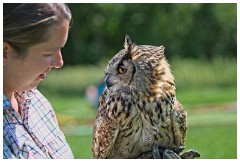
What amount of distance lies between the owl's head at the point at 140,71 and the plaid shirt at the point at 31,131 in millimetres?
322

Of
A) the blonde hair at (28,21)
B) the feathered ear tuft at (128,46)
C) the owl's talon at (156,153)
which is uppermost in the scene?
the blonde hair at (28,21)

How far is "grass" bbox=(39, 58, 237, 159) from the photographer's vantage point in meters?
6.73

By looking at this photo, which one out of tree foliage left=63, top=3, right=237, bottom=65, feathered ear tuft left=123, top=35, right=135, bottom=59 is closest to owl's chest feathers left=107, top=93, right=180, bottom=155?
feathered ear tuft left=123, top=35, right=135, bottom=59

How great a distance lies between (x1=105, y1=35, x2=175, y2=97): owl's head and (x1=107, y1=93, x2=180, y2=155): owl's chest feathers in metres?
0.04

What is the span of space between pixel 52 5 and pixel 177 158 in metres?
0.60

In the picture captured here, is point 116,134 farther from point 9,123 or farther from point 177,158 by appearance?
point 9,123

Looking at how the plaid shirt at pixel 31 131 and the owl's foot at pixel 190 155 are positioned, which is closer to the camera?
the plaid shirt at pixel 31 131

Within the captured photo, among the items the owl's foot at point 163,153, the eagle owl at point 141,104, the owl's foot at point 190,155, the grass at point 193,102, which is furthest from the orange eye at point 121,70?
the grass at point 193,102

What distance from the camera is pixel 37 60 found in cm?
159

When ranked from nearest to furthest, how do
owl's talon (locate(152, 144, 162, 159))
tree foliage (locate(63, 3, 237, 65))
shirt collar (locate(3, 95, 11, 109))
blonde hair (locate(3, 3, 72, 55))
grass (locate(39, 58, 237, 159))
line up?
blonde hair (locate(3, 3, 72, 55))
shirt collar (locate(3, 95, 11, 109))
owl's talon (locate(152, 144, 162, 159))
grass (locate(39, 58, 237, 159))
tree foliage (locate(63, 3, 237, 65))

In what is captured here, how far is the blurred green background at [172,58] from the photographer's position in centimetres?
966

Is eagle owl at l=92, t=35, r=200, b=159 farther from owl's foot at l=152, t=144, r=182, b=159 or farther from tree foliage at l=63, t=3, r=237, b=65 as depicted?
tree foliage at l=63, t=3, r=237, b=65

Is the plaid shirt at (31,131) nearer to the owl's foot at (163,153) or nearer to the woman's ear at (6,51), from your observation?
the woman's ear at (6,51)

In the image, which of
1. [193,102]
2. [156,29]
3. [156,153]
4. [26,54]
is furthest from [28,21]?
[156,29]
